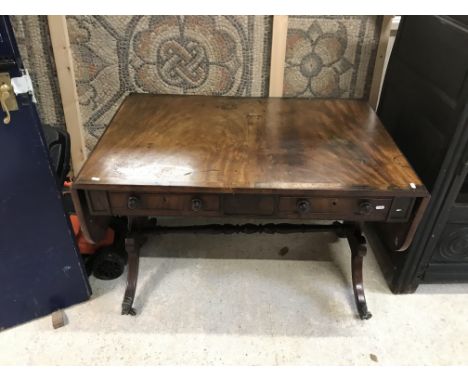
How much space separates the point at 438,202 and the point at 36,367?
1.67 metres

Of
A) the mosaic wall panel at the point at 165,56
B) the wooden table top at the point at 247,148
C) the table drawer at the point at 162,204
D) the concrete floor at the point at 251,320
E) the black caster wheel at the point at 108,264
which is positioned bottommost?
the concrete floor at the point at 251,320

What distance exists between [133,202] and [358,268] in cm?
103

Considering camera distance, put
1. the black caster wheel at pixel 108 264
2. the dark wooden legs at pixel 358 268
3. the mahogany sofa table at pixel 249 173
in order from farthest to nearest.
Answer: the black caster wheel at pixel 108 264 < the dark wooden legs at pixel 358 268 < the mahogany sofa table at pixel 249 173

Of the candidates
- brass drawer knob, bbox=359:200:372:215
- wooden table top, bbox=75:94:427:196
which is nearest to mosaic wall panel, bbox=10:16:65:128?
wooden table top, bbox=75:94:427:196

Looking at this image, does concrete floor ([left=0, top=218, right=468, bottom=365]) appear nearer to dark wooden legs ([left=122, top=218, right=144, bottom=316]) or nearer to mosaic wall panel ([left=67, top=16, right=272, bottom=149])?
dark wooden legs ([left=122, top=218, right=144, bottom=316])

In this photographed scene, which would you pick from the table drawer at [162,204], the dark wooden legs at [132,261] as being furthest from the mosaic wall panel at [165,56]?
the table drawer at [162,204]

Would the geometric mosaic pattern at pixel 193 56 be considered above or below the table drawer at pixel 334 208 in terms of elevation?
above

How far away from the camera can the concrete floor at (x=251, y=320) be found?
154cm

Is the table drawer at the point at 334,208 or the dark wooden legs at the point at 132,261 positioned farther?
the dark wooden legs at the point at 132,261

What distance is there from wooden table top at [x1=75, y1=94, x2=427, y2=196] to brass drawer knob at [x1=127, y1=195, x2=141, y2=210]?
0.06 meters

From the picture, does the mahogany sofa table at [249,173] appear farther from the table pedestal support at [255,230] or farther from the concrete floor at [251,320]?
the concrete floor at [251,320]

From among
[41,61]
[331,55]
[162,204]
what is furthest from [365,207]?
[41,61]

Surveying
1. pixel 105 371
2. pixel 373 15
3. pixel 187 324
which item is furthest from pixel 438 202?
pixel 105 371

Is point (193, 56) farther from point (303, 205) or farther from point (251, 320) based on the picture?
point (251, 320)
